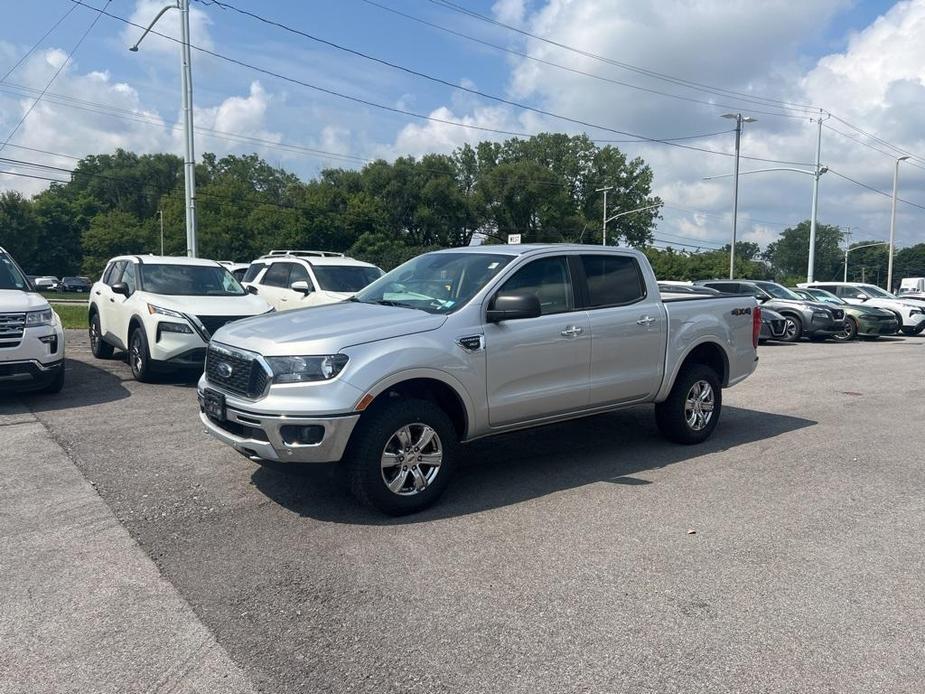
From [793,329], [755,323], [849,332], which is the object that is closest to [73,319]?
[755,323]

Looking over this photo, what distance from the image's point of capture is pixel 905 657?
3330 mm

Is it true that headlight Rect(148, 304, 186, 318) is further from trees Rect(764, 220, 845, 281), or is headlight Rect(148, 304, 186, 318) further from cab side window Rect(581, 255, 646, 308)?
trees Rect(764, 220, 845, 281)

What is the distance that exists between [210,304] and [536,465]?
5959 millimetres

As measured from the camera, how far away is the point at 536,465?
6406 mm

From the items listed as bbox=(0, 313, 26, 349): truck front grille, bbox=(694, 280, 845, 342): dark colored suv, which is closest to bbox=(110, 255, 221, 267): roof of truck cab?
bbox=(0, 313, 26, 349): truck front grille

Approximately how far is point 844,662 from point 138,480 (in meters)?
4.94

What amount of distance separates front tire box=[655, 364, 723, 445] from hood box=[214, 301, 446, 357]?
9.28ft

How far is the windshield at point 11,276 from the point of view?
942 centimetres

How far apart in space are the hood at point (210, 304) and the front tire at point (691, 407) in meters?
6.01

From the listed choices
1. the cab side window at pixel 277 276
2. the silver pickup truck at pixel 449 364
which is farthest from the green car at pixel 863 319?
the silver pickup truck at pixel 449 364

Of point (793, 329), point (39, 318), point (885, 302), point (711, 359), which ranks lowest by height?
point (793, 329)

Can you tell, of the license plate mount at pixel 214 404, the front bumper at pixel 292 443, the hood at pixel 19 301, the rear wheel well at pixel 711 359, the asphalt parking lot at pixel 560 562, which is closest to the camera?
the asphalt parking lot at pixel 560 562

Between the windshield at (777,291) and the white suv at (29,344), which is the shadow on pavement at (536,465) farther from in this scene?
the windshield at (777,291)

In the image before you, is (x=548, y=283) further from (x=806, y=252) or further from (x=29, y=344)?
(x=806, y=252)
